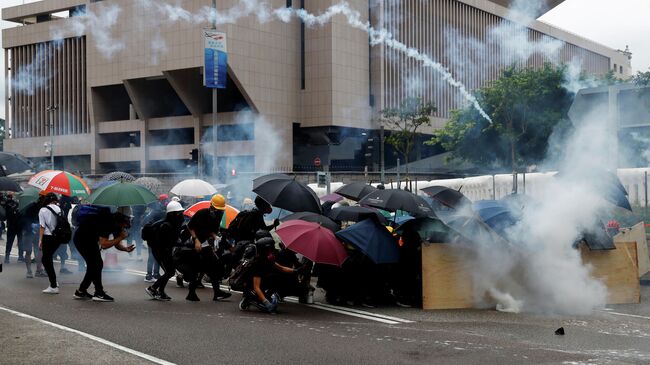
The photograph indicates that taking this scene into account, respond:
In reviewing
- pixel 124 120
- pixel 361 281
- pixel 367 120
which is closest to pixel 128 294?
pixel 361 281

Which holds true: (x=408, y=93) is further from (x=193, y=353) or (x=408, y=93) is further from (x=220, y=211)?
(x=193, y=353)

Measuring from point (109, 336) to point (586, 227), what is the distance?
305 inches

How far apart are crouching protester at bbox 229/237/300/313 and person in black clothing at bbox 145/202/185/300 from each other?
156cm

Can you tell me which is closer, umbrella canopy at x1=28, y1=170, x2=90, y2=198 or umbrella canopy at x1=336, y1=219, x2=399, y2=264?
umbrella canopy at x1=336, y1=219, x2=399, y2=264

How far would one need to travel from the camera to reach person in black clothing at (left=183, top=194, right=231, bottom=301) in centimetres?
1301

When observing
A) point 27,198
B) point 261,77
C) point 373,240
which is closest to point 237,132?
point 261,77

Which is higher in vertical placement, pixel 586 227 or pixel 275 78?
pixel 275 78

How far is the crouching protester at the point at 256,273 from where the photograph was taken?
40.0 ft

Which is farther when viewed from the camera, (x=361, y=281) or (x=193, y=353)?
(x=361, y=281)

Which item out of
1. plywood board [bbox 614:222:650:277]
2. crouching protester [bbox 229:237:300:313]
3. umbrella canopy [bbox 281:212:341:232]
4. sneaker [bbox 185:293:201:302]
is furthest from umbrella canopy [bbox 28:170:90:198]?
plywood board [bbox 614:222:650:277]

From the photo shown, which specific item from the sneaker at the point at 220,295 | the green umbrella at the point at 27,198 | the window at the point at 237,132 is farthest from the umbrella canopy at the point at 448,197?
the window at the point at 237,132

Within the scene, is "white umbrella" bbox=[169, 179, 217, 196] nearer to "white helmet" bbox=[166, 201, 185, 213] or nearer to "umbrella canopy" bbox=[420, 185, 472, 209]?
"white helmet" bbox=[166, 201, 185, 213]

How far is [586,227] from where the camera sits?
13.6 metres

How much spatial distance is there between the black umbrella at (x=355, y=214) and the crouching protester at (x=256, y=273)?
163 cm
